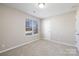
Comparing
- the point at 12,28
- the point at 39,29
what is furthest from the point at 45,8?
the point at 12,28

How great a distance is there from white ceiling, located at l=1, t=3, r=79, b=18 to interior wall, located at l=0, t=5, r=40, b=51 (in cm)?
11

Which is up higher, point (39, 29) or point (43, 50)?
point (39, 29)

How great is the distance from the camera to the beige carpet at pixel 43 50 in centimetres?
199

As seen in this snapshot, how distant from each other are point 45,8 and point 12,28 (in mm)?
853

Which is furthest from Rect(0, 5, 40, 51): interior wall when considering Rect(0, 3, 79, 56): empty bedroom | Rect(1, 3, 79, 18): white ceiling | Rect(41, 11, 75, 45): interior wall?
Rect(41, 11, 75, 45): interior wall

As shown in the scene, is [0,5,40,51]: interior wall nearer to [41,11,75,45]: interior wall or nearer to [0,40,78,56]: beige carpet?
[0,40,78,56]: beige carpet

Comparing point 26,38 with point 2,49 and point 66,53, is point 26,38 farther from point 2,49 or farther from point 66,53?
point 66,53

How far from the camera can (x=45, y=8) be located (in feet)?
6.69

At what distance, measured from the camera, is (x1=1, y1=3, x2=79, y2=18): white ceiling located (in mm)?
1979

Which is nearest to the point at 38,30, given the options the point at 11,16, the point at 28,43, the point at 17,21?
the point at 28,43

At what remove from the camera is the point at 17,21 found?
2.09 m

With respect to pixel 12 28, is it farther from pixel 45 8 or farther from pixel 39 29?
pixel 45 8

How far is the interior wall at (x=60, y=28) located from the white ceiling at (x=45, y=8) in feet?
0.36

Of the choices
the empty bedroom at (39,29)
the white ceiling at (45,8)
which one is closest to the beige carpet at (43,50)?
the empty bedroom at (39,29)
